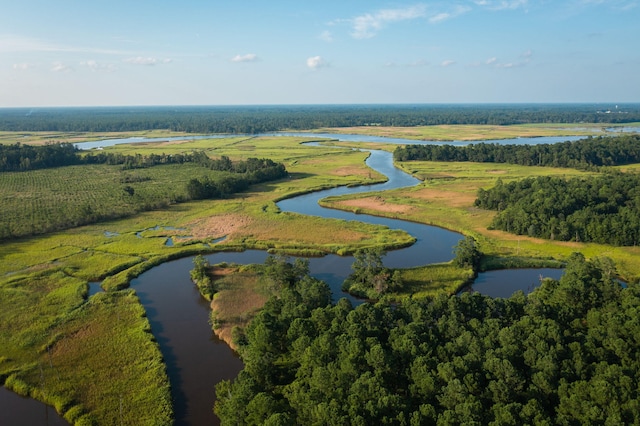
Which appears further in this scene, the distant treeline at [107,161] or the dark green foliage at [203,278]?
the distant treeline at [107,161]

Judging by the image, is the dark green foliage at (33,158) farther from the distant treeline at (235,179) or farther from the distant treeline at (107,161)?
the distant treeline at (235,179)

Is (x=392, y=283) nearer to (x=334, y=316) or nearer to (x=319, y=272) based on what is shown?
(x=319, y=272)

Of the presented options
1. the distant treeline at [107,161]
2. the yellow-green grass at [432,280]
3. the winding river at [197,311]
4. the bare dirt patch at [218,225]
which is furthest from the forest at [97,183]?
the yellow-green grass at [432,280]

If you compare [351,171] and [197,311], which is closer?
[197,311]

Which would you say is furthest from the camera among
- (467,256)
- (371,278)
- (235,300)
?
(467,256)

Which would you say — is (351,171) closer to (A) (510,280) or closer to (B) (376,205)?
(B) (376,205)

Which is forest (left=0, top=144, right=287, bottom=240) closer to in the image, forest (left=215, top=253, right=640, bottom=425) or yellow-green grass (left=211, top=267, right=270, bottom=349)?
yellow-green grass (left=211, top=267, right=270, bottom=349)

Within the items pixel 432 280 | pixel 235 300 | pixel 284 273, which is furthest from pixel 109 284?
pixel 432 280
